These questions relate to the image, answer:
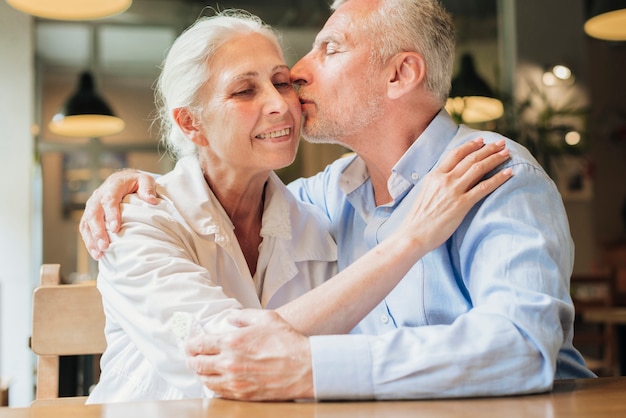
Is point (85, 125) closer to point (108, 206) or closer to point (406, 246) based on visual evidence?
point (108, 206)

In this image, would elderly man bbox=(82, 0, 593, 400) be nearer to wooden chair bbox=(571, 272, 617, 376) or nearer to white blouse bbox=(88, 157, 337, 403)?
white blouse bbox=(88, 157, 337, 403)

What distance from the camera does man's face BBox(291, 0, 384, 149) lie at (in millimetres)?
1854

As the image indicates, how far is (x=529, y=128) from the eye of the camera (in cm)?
716

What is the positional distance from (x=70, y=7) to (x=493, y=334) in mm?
3921

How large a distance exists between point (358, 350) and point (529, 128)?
6368 millimetres

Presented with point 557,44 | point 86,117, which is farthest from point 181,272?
point 557,44

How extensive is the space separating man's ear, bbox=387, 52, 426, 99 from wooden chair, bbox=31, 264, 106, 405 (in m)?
0.80

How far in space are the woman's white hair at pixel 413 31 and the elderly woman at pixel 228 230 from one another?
9.0 inches

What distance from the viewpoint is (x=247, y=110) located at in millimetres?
1770

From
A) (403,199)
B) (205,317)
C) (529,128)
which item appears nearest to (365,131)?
(403,199)

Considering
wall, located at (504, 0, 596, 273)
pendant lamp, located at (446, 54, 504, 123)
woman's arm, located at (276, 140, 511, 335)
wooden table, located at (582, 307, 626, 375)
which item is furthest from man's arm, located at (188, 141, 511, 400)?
wall, located at (504, 0, 596, 273)

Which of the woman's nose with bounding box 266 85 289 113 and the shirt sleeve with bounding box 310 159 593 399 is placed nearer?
the shirt sleeve with bounding box 310 159 593 399

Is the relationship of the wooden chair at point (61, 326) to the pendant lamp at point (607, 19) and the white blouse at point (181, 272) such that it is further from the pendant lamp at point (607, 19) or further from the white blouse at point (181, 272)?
the pendant lamp at point (607, 19)

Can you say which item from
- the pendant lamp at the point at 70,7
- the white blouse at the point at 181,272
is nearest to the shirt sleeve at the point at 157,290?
the white blouse at the point at 181,272
